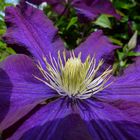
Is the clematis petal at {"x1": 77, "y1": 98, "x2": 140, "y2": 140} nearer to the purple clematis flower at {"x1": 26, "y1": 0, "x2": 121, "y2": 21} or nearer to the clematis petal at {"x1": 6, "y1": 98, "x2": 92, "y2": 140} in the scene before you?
the clematis petal at {"x1": 6, "y1": 98, "x2": 92, "y2": 140}

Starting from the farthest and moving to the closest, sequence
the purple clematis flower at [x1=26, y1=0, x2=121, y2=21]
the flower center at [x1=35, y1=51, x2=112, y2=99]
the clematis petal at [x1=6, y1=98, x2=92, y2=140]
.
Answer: the purple clematis flower at [x1=26, y1=0, x2=121, y2=21], the flower center at [x1=35, y1=51, x2=112, y2=99], the clematis petal at [x1=6, y1=98, x2=92, y2=140]

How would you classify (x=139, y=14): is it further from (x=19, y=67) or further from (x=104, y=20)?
(x=19, y=67)

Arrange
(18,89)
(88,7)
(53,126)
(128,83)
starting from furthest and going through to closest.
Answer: (88,7) < (128,83) < (18,89) < (53,126)

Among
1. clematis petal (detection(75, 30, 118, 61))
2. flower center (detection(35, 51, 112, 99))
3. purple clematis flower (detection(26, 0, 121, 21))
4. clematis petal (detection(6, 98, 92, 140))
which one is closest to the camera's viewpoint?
clematis petal (detection(6, 98, 92, 140))

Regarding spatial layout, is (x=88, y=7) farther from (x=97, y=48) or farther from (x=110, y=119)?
(x=110, y=119)

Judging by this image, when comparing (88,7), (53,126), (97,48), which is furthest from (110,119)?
(88,7)

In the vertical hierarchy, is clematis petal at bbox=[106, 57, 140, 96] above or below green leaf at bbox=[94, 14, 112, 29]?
below

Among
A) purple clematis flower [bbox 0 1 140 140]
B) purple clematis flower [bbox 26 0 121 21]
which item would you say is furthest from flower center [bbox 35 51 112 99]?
purple clematis flower [bbox 26 0 121 21]
